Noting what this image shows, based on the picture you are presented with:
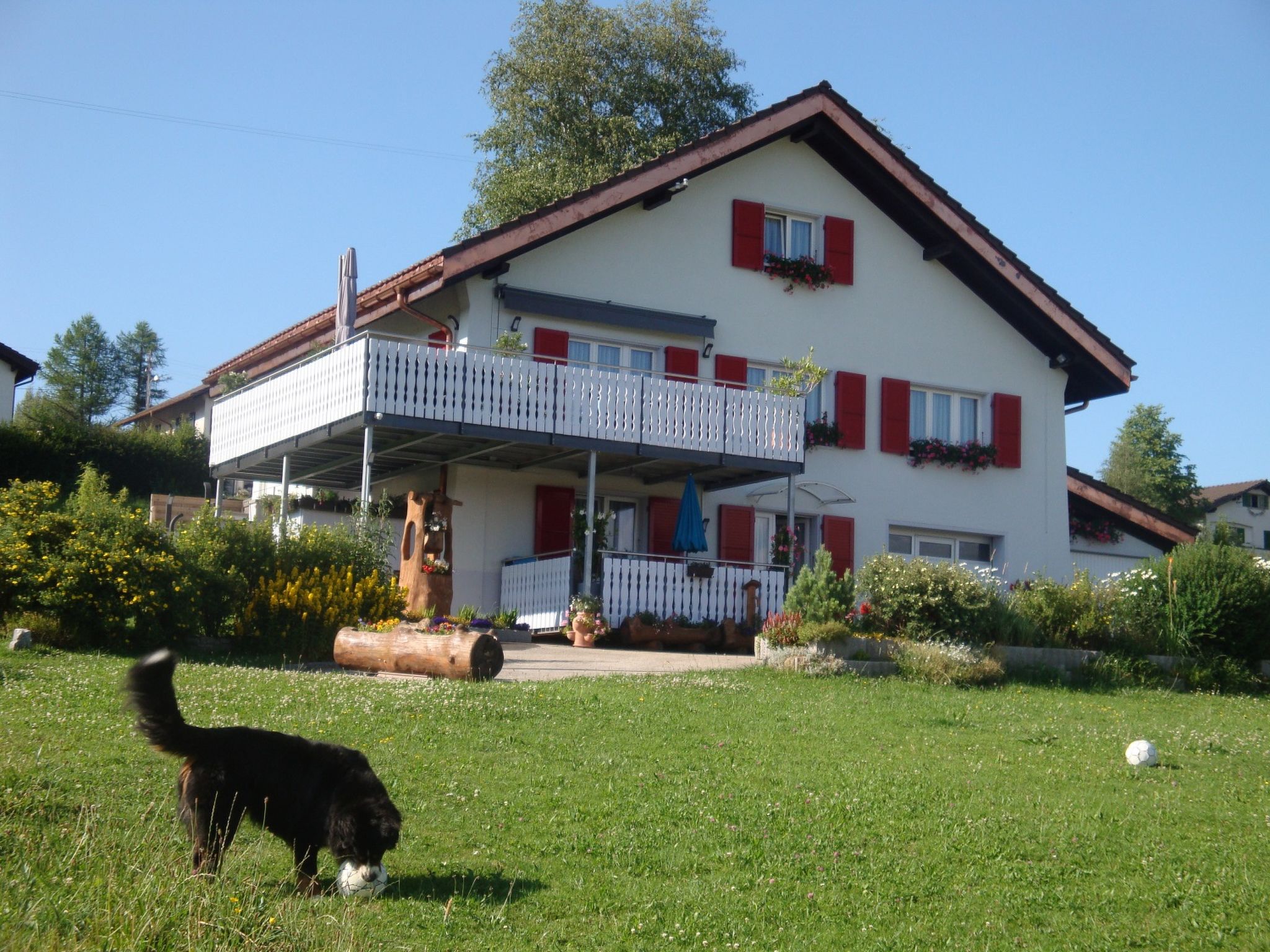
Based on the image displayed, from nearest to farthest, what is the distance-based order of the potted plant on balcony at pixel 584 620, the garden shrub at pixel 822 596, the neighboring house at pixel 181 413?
the garden shrub at pixel 822 596
the potted plant on balcony at pixel 584 620
the neighboring house at pixel 181 413

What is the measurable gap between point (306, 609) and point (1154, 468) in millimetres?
44592

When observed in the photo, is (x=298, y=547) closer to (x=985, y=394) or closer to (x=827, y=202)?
(x=827, y=202)

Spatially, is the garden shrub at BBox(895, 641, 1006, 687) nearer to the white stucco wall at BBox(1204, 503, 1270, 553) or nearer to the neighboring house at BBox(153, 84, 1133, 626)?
the neighboring house at BBox(153, 84, 1133, 626)

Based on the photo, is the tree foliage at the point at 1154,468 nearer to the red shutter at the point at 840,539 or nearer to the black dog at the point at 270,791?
the red shutter at the point at 840,539

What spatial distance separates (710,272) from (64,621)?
13.1 meters

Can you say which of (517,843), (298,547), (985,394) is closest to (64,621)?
(298,547)

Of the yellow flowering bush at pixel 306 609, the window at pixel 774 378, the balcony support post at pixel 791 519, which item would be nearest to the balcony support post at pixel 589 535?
the balcony support post at pixel 791 519

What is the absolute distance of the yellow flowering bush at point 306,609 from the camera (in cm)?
1588

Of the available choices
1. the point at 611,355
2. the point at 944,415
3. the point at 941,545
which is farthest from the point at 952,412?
the point at 611,355

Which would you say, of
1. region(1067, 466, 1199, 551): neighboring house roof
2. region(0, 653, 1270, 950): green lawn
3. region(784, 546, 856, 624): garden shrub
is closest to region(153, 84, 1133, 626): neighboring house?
region(1067, 466, 1199, 551): neighboring house roof

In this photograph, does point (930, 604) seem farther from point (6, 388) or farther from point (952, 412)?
point (6, 388)

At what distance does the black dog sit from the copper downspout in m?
15.6

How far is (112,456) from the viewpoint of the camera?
112 ft

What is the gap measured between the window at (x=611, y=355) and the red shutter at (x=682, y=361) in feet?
1.09
